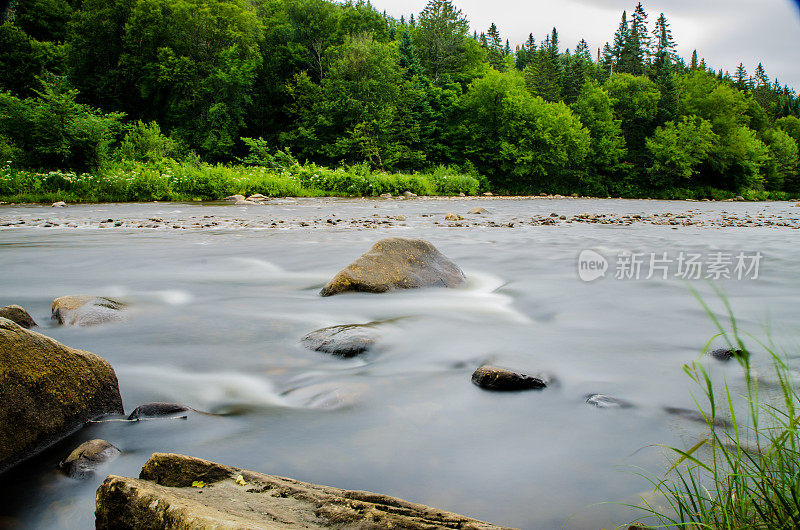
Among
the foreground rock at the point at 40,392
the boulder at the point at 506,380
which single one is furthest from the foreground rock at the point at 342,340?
the foreground rock at the point at 40,392

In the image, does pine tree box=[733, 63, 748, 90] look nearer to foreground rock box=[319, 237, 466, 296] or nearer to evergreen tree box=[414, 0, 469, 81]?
evergreen tree box=[414, 0, 469, 81]

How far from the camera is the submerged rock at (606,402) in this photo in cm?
254

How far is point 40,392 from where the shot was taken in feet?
6.87

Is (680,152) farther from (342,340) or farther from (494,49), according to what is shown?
(342,340)

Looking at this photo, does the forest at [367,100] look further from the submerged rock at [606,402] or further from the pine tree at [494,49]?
the submerged rock at [606,402]

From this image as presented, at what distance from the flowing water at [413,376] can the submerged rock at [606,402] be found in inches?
3.3

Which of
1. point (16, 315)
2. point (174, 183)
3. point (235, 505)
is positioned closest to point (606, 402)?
point (235, 505)

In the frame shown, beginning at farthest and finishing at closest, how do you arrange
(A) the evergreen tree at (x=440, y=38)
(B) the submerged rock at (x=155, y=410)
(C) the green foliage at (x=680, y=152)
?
1. (A) the evergreen tree at (x=440, y=38)
2. (C) the green foliage at (x=680, y=152)
3. (B) the submerged rock at (x=155, y=410)

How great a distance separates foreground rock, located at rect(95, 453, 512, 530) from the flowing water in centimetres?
36

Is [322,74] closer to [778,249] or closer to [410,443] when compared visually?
[778,249]

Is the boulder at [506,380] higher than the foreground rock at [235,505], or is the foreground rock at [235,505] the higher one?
the foreground rock at [235,505]

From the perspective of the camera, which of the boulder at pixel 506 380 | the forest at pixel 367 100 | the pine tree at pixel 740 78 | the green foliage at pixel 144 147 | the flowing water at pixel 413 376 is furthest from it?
the pine tree at pixel 740 78

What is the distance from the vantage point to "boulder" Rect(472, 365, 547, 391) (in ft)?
9.06

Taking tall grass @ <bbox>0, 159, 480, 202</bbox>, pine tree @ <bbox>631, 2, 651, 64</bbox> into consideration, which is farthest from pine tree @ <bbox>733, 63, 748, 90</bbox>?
tall grass @ <bbox>0, 159, 480, 202</bbox>
